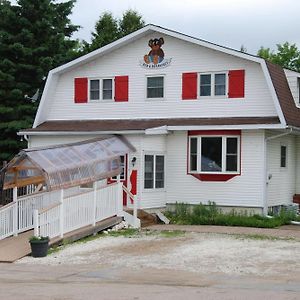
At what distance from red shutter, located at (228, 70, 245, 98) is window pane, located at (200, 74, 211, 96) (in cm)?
82

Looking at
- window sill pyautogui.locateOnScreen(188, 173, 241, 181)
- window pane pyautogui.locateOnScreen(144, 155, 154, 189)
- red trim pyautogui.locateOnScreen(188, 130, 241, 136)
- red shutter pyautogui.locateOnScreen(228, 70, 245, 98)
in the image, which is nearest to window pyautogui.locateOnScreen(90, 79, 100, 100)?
window pane pyautogui.locateOnScreen(144, 155, 154, 189)

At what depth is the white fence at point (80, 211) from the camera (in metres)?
17.1

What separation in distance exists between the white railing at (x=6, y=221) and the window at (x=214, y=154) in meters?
7.44

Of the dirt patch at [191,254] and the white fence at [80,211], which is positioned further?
the white fence at [80,211]

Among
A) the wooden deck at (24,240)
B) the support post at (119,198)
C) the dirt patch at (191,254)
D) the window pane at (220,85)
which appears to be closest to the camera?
the dirt patch at (191,254)

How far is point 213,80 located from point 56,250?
1000 cm

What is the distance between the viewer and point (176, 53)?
24.5m

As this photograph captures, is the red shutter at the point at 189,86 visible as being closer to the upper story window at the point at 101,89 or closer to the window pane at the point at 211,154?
the window pane at the point at 211,154

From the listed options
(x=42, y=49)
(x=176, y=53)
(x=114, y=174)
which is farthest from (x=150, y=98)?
(x=42, y=49)

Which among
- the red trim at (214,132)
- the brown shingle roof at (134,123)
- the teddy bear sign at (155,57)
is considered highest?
the teddy bear sign at (155,57)

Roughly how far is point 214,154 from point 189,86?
2817 mm

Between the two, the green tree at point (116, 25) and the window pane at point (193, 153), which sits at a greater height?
the green tree at point (116, 25)

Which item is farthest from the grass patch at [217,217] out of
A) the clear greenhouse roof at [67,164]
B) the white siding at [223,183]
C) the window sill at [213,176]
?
the clear greenhouse roof at [67,164]

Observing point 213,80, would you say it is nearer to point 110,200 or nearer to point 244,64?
point 244,64
